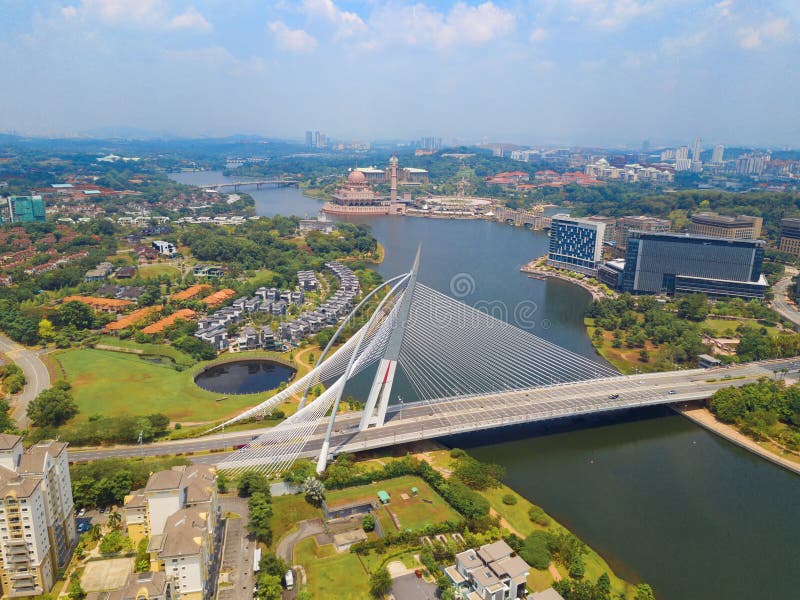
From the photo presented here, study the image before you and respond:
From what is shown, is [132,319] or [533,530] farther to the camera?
→ [132,319]

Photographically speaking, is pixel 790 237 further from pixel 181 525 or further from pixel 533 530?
pixel 181 525

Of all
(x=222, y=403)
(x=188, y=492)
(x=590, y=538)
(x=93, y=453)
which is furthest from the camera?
(x=222, y=403)

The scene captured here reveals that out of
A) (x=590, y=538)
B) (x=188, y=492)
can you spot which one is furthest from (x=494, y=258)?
(x=188, y=492)

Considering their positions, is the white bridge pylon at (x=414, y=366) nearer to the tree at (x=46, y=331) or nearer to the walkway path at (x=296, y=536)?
the walkway path at (x=296, y=536)

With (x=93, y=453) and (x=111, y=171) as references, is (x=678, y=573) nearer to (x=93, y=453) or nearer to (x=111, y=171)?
(x=93, y=453)

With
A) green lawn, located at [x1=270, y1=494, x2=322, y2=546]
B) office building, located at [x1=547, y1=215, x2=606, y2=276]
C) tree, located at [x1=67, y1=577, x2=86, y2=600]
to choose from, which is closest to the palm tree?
tree, located at [x1=67, y1=577, x2=86, y2=600]

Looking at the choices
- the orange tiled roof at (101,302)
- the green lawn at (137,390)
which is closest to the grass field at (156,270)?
the orange tiled roof at (101,302)

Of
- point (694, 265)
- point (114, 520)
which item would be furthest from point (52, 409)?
point (694, 265)
